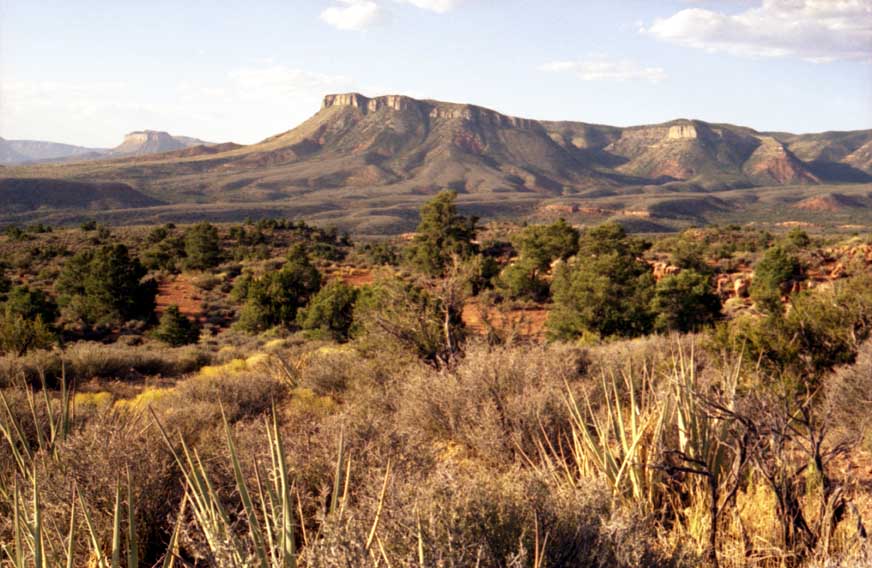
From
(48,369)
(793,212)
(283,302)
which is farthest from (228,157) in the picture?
(48,369)

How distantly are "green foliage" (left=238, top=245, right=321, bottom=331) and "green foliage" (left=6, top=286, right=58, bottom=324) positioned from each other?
614 cm

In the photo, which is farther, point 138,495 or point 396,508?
point 138,495

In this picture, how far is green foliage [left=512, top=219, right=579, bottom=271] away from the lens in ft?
89.9

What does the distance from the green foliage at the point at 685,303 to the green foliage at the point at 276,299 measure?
12960 mm

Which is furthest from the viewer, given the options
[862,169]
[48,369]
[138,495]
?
[862,169]

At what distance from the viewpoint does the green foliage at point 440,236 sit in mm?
29031

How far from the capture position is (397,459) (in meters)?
3.66

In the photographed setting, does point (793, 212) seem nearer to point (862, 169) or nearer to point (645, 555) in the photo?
point (862, 169)

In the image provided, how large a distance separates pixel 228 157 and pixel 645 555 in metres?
179

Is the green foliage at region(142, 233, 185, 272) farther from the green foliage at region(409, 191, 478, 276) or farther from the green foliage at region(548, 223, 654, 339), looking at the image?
the green foliage at region(548, 223, 654, 339)

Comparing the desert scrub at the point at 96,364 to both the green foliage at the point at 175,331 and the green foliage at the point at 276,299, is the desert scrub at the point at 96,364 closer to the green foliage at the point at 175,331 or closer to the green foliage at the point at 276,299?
the green foliage at the point at 175,331

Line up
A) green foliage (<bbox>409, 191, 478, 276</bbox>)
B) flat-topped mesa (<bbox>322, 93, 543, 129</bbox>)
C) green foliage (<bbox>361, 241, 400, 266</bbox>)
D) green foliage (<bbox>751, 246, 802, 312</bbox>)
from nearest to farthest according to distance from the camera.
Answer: green foliage (<bbox>751, 246, 802, 312</bbox>)
green foliage (<bbox>409, 191, 478, 276</bbox>)
green foliage (<bbox>361, 241, 400, 266</bbox>)
flat-topped mesa (<bbox>322, 93, 543, 129</bbox>)

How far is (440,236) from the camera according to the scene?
30156 millimetres

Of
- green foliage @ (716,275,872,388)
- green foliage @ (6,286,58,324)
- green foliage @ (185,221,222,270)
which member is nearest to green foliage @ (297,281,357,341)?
green foliage @ (6,286,58,324)
